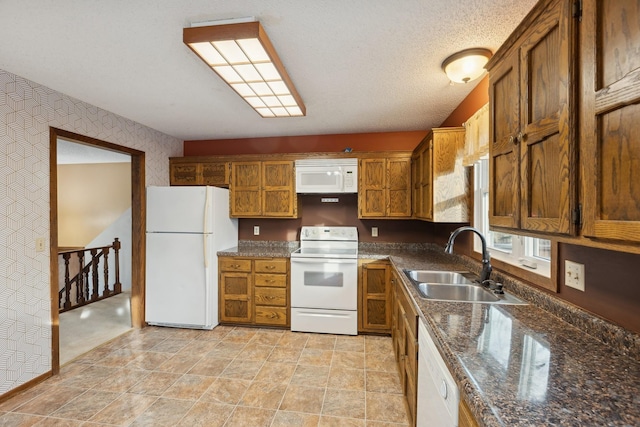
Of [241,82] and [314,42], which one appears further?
[241,82]

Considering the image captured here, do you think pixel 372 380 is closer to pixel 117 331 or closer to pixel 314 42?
pixel 314 42

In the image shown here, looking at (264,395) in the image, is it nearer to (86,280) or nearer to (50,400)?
(50,400)

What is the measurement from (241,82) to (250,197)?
69.9 inches

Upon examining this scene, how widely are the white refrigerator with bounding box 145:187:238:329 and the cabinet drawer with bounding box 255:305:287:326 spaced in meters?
0.53

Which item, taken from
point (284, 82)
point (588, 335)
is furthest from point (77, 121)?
point (588, 335)

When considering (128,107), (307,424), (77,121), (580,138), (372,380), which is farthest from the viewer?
(128,107)

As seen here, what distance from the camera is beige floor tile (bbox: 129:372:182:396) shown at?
2226mm

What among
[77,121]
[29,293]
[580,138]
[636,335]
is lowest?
[29,293]

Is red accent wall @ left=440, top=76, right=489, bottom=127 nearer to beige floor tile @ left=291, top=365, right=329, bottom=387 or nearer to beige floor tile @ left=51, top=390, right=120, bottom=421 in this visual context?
beige floor tile @ left=291, top=365, right=329, bottom=387

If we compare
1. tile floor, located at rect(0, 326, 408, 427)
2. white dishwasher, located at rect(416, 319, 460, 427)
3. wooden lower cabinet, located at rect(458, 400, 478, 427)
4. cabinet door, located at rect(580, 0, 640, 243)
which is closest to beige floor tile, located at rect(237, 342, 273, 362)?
tile floor, located at rect(0, 326, 408, 427)

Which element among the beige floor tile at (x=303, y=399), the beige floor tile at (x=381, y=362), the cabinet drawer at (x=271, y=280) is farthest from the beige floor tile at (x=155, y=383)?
the beige floor tile at (x=381, y=362)

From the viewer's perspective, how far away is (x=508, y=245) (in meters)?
2.06

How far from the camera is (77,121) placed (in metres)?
2.69

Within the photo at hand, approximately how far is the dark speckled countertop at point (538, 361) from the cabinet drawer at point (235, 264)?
7.67 feet
